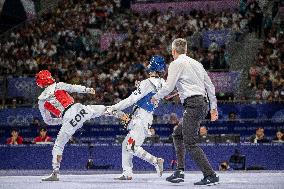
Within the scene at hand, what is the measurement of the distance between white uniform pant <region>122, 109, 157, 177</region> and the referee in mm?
1055

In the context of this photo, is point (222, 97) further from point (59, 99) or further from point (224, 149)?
point (59, 99)

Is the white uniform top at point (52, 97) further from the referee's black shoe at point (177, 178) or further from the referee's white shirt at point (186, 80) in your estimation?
the referee's black shoe at point (177, 178)

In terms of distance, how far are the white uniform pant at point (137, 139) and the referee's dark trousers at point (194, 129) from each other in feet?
4.51

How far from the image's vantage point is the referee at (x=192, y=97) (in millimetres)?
7656

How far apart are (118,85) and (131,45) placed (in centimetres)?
346

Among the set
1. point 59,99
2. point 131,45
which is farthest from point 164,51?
point 59,99

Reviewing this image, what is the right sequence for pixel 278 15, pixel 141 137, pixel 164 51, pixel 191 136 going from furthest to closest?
pixel 278 15
pixel 164 51
pixel 141 137
pixel 191 136

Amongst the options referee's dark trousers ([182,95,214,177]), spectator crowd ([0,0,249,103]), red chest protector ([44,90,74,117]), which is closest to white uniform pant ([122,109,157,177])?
red chest protector ([44,90,74,117])

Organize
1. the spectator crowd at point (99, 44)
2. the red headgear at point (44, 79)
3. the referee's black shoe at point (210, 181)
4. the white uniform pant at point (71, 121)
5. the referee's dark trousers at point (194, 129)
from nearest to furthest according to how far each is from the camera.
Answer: the referee's black shoe at point (210, 181) < the referee's dark trousers at point (194, 129) < the white uniform pant at point (71, 121) < the red headgear at point (44, 79) < the spectator crowd at point (99, 44)

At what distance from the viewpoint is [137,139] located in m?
9.02

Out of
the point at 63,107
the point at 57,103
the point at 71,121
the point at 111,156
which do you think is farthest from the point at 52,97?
the point at 111,156

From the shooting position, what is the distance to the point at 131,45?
2328cm

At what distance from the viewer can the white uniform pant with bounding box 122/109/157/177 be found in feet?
29.5

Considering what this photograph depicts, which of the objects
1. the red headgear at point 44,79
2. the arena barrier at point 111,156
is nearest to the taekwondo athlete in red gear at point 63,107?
the red headgear at point 44,79
